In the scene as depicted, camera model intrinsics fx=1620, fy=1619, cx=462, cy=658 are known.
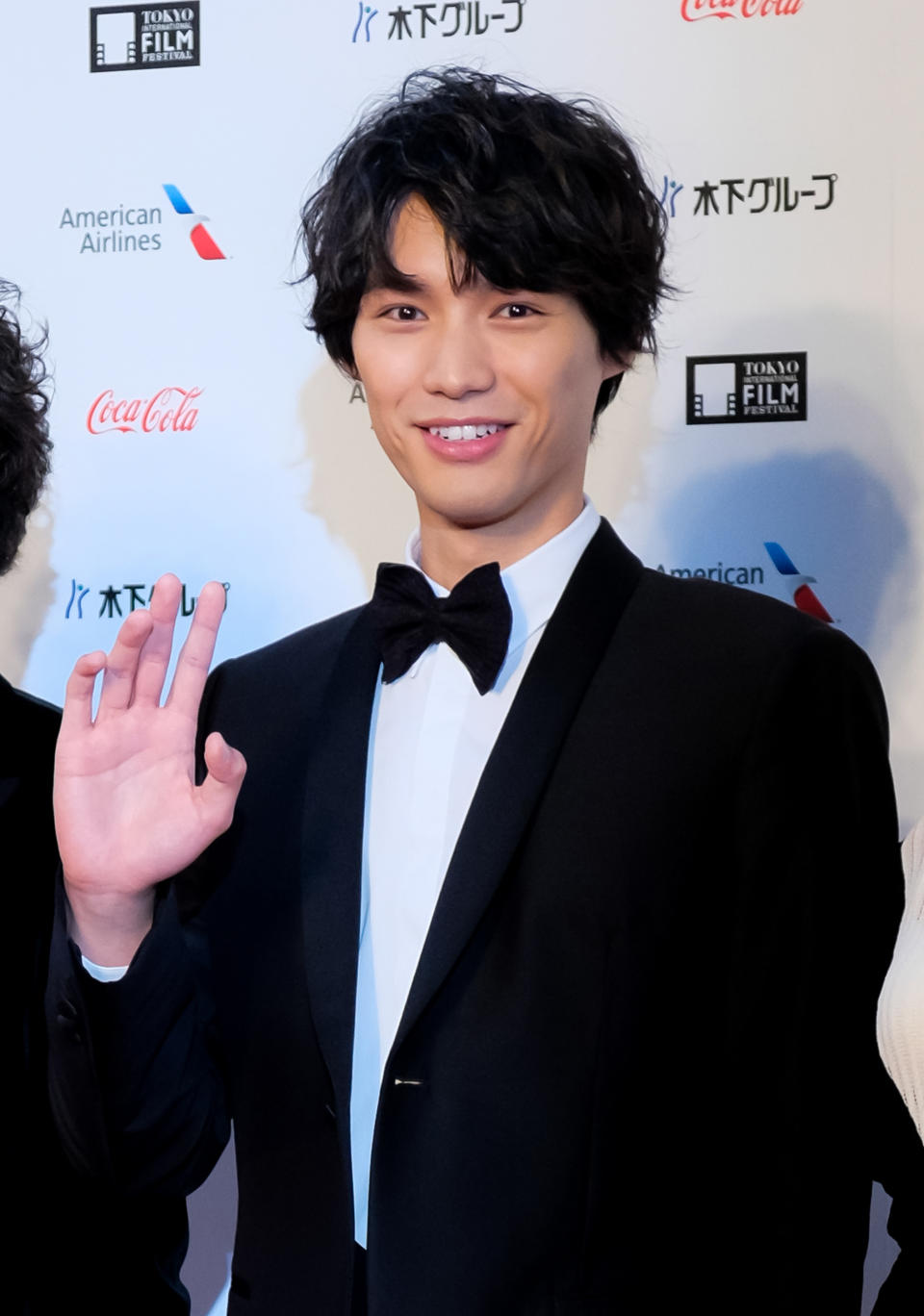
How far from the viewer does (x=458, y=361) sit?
5.03ft

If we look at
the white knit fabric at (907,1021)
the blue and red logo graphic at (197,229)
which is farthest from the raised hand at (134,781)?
the blue and red logo graphic at (197,229)

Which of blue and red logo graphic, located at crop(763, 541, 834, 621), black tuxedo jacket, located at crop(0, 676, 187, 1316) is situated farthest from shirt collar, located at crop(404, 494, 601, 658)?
blue and red logo graphic, located at crop(763, 541, 834, 621)

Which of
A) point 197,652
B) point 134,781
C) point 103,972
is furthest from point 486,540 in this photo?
point 103,972

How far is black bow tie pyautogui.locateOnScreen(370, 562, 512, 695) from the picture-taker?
1.54 meters

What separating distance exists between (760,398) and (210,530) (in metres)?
0.83

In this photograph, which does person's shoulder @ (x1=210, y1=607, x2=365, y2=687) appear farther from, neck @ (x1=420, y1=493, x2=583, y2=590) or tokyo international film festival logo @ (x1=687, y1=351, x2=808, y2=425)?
tokyo international film festival logo @ (x1=687, y1=351, x2=808, y2=425)

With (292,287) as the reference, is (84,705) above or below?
below

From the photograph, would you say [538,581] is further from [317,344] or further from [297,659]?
[317,344]

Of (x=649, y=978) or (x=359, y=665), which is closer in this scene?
(x=649, y=978)

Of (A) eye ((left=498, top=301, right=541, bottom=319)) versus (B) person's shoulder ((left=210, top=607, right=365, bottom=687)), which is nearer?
(A) eye ((left=498, top=301, right=541, bottom=319))

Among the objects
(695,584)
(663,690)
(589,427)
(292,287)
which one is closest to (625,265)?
(589,427)

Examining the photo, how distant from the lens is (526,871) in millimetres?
1449

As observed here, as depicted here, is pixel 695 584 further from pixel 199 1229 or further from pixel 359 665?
pixel 199 1229

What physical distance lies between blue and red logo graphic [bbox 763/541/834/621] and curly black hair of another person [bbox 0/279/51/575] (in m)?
0.98
